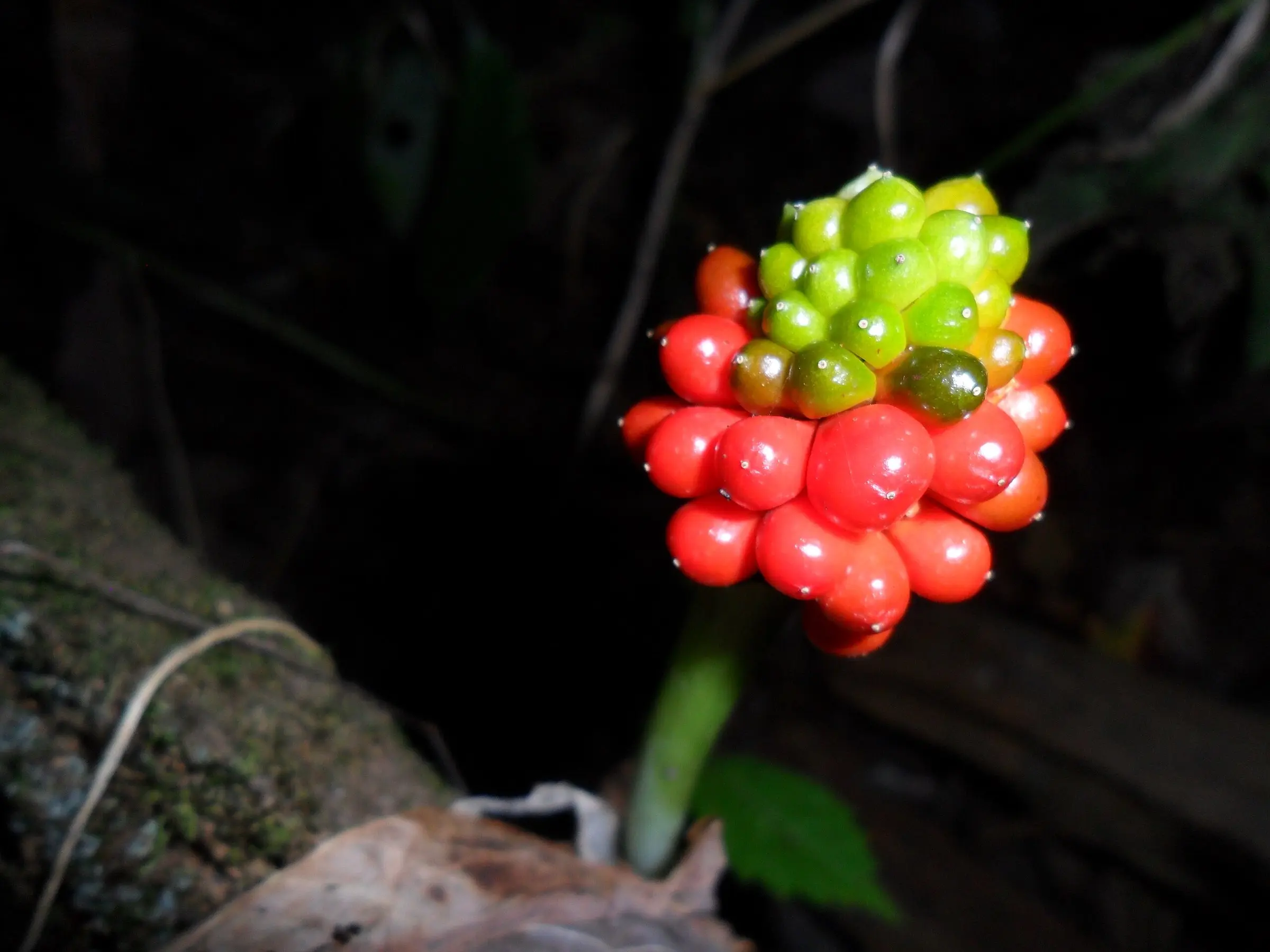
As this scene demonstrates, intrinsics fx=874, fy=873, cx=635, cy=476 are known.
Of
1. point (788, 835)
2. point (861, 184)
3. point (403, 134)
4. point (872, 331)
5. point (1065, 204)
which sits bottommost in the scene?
point (788, 835)

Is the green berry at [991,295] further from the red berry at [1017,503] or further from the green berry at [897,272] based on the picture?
the red berry at [1017,503]

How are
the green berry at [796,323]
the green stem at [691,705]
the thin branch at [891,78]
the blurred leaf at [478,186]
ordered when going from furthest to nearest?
1. the blurred leaf at [478,186]
2. the thin branch at [891,78]
3. the green stem at [691,705]
4. the green berry at [796,323]

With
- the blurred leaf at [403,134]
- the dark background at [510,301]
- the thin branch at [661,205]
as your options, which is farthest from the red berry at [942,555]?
the blurred leaf at [403,134]

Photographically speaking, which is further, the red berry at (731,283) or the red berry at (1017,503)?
the red berry at (731,283)

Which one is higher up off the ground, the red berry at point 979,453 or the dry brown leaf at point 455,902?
the red berry at point 979,453

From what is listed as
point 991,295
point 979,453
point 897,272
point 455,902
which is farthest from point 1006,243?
point 455,902

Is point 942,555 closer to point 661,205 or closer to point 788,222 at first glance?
point 788,222
